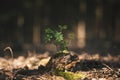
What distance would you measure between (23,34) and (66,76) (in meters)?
14.6

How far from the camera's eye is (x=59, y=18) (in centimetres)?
2056

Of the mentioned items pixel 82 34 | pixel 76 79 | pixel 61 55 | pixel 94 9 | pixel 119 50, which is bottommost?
pixel 76 79

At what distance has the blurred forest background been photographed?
1858 centimetres

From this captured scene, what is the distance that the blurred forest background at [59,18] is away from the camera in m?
18.6

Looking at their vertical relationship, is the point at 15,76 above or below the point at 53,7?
below

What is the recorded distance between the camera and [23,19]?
20.2 m

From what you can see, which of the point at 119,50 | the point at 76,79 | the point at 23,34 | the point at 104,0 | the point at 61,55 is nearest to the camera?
the point at 76,79

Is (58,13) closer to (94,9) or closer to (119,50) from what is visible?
(94,9)

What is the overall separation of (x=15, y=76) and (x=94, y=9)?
14209mm

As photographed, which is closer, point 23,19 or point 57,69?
point 57,69

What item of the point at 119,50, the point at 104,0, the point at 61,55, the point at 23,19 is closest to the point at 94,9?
the point at 104,0

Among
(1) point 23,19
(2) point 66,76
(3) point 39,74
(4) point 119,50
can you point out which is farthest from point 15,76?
(1) point 23,19

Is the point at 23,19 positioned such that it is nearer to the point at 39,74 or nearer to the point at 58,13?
the point at 58,13

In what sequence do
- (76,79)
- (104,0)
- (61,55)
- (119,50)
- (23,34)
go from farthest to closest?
(23,34) < (104,0) < (119,50) < (61,55) < (76,79)
